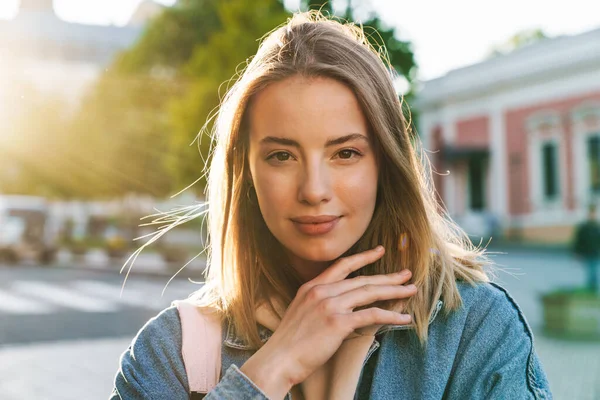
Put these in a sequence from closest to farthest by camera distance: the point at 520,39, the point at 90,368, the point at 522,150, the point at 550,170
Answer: the point at 90,368
the point at 550,170
the point at 522,150
the point at 520,39

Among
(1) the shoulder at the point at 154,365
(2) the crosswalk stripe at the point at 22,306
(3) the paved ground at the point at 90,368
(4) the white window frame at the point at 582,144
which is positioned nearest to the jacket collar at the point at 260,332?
(1) the shoulder at the point at 154,365

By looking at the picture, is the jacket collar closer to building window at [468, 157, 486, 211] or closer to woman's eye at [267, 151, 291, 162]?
woman's eye at [267, 151, 291, 162]

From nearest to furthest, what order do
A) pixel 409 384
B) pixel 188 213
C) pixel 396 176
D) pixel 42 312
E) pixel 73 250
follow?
1. pixel 409 384
2. pixel 396 176
3. pixel 188 213
4. pixel 42 312
5. pixel 73 250

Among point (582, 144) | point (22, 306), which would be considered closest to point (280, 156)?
point (22, 306)

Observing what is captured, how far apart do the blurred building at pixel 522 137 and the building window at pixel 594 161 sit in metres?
0.03

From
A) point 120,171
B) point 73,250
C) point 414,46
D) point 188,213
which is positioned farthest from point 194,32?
point 188,213

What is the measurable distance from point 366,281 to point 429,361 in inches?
9.2

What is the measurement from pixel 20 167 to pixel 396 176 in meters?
39.6

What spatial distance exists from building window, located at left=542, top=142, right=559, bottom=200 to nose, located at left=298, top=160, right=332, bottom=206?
79.6 feet

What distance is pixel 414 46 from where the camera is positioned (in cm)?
1587

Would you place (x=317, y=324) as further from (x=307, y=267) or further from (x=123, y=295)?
(x=123, y=295)

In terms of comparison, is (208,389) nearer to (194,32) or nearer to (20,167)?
(194,32)

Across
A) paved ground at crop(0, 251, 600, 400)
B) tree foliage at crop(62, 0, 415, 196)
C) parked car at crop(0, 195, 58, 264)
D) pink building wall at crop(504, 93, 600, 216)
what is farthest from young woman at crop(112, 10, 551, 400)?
parked car at crop(0, 195, 58, 264)

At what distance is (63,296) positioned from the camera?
15125mm
